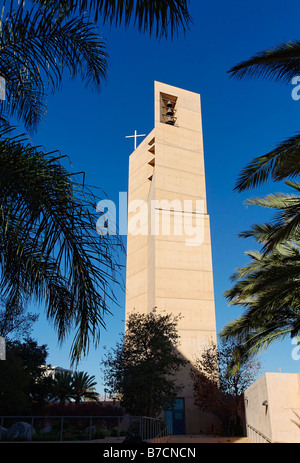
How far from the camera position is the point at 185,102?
4166 cm

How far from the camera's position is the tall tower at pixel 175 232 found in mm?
32625

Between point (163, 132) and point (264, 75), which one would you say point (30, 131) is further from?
point (163, 132)

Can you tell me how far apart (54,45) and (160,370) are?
2287 cm

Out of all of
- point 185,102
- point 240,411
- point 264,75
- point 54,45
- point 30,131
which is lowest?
point 240,411

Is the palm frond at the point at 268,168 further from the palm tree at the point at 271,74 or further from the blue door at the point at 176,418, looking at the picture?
the blue door at the point at 176,418

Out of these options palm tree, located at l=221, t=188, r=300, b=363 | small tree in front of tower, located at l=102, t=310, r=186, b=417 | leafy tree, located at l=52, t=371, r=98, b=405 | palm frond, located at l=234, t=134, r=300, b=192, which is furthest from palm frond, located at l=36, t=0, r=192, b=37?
leafy tree, located at l=52, t=371, r=98, b=405

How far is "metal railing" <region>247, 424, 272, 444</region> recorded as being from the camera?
17.4 meters

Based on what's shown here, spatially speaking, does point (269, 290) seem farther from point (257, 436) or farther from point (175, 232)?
point (175, 232)

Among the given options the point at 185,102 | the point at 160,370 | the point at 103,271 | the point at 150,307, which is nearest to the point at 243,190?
the point at 103,271

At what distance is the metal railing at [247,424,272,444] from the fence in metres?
4.51

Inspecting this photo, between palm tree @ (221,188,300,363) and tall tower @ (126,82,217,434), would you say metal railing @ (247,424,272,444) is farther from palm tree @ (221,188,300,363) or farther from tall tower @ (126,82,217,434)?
tall tower @ (126,82,217,434)

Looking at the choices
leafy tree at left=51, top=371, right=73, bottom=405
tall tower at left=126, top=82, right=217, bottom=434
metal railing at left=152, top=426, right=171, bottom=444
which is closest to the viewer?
metal railing at left=152, top=426, right=171, bottom=444

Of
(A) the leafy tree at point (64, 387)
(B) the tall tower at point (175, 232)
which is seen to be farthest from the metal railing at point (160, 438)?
(A) the leafy tree at point (64, 387)

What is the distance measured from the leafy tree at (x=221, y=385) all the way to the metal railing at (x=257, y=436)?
4694mm
